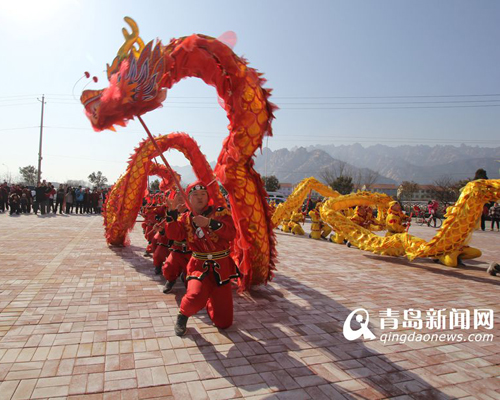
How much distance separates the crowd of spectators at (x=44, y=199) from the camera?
15.4 meters

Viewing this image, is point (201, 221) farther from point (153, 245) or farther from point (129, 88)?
point (153, 245)

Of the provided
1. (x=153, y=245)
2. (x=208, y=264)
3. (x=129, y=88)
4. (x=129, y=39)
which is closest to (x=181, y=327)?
(x=208, y=264)

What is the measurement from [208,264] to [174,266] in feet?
4.52

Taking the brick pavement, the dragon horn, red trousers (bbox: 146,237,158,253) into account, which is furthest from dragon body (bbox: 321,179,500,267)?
the dragon horn

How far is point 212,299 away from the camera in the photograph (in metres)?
3.29

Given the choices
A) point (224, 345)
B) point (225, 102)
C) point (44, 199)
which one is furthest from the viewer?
point (44, 199)

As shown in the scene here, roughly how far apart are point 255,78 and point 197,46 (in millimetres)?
778

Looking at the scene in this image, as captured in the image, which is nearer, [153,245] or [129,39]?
[129,39]

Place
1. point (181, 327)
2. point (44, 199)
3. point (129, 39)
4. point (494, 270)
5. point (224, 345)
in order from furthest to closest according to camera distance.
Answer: point (44, 199) < point (494, 270) < point (129, 39) < point (181, 327) < point (224, 345)

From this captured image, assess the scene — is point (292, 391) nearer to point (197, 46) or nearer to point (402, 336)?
point (402, 336)

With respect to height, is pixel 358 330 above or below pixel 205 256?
below

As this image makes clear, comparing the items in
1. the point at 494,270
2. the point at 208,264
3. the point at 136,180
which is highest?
A: the point at 136,180

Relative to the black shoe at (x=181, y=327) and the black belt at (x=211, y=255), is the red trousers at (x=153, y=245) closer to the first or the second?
the black belt at (x=211, y=255)

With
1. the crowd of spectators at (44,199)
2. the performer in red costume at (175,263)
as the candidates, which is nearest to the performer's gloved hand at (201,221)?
the performer in red costume at (175,263)
